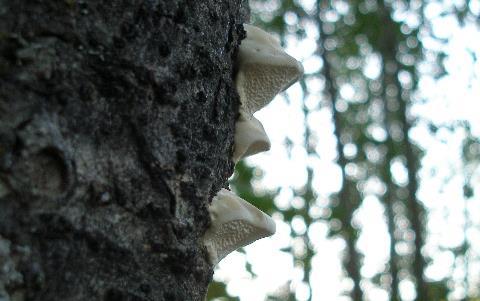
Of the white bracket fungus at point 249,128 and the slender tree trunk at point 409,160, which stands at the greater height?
the white bracket fungus at point 249,128

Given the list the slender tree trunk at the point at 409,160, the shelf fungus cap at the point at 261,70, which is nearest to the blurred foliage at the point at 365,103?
the slender tree trunk at the point at 409,160

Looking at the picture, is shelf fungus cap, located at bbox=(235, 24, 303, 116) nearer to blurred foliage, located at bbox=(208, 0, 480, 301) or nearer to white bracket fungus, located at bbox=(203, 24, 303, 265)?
white bracket fungus, located at bbox=(203, 24, 303, 265)

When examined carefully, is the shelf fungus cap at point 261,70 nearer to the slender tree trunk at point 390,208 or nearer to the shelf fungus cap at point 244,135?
the shelf fungus cap at point 244,135

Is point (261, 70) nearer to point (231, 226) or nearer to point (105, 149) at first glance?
point (231, 226)

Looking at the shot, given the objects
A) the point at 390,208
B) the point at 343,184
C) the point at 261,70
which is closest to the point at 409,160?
the point at 343,184

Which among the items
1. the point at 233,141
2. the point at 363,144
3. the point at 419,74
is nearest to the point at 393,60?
the point at 419,74

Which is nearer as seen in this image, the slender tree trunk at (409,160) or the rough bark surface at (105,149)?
the rough bark surface at (105,149)

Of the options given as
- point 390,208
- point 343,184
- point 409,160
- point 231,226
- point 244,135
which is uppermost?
point 244,135

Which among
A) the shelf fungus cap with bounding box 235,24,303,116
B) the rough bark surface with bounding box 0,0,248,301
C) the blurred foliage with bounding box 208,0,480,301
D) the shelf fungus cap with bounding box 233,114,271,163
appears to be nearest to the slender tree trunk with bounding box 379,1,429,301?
the blurred foliage with bounding box 208,0,480,301
